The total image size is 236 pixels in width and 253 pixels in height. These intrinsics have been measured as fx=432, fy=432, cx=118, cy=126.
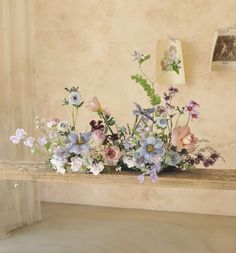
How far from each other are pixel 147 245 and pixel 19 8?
178 cm

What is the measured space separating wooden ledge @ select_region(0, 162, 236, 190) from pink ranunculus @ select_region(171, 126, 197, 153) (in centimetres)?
13

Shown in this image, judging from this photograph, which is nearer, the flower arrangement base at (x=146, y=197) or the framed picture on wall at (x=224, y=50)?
the framed picture on wall at (x=224, y=50)

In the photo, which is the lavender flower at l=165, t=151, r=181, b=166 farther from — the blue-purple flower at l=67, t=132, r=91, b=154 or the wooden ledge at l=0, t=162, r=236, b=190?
the blue-purple flower at l=67, t=132, r=91, b=154

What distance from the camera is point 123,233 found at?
2.96 m

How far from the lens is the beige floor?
2.74 m

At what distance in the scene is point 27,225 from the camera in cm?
311

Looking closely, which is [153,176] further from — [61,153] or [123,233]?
[123,233]

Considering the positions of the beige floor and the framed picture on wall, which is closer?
the beige floor

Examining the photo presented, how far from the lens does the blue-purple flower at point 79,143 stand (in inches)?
71.5

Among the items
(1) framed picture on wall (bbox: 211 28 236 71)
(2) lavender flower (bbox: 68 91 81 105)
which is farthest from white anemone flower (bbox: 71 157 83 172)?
(1) framed picture on wall (bbox: 211 28 236 71)

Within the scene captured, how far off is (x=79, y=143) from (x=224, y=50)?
188 cm

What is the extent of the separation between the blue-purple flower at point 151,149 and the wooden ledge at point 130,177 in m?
0.10

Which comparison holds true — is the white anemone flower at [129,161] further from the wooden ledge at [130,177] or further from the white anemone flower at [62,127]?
the white anemone flower at [62,127]

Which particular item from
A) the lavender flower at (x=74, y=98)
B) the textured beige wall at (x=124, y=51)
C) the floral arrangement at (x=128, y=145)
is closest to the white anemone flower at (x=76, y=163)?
the floral arrangement at (x=128, y=145)
